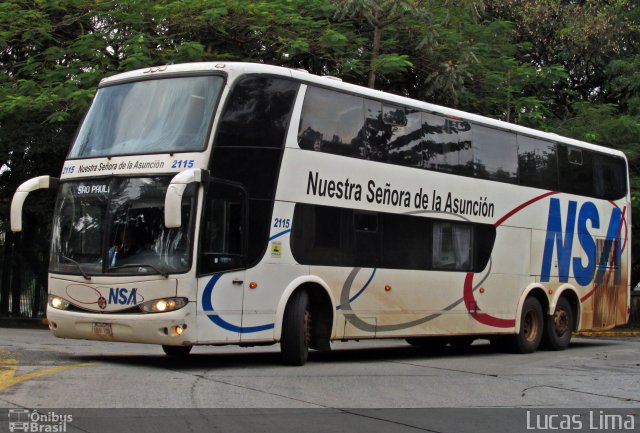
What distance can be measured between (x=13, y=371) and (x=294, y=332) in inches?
149

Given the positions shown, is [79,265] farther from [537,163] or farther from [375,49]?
[375,49]

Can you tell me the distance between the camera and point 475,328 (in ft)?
53.2

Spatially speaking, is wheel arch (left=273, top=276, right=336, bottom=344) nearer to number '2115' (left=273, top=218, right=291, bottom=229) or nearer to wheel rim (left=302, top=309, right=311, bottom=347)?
wheel rim (left=302, top=309, right=311, bottom=347)

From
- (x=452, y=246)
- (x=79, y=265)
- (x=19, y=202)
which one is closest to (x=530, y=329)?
(x=452, y=246)

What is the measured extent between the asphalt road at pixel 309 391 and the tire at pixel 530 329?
7.08 feet

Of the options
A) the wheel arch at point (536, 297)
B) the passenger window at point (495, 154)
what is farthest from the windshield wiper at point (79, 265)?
the wheel arch at point (536, 297)

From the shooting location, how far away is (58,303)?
39.7 ft

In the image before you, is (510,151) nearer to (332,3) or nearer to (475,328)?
(475,328)

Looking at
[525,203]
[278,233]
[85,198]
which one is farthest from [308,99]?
[525,203]

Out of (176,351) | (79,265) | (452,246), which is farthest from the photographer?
(452,246)

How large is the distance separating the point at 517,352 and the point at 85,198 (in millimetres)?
9390
